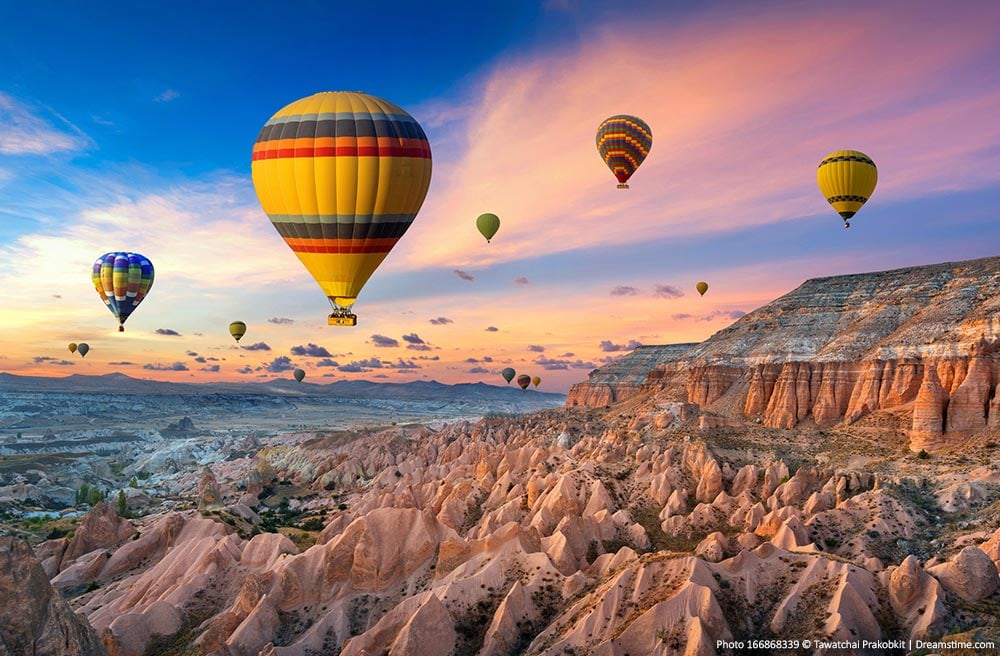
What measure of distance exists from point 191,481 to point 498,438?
2394 inches

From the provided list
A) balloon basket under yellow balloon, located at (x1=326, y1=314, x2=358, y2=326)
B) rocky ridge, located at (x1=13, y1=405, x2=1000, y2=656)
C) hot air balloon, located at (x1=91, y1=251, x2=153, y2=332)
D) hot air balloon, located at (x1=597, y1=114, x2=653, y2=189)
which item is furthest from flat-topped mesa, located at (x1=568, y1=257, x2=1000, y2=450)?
hot air balloon, located at (x1=91, y1=251, x2=153, y2=332)

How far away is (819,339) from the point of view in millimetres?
107750

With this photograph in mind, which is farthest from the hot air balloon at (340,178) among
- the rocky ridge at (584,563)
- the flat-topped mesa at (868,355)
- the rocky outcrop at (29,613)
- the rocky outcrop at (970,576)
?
the flat-topped mesa at (868,355)

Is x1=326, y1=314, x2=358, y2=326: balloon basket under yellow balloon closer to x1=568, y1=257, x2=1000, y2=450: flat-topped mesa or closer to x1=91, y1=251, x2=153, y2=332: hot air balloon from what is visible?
x1=91, y1=251, x2=153, y2=332: hot air balloon

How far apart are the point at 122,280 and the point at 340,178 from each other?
6158cm

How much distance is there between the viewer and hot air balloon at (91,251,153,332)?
94.2 metres

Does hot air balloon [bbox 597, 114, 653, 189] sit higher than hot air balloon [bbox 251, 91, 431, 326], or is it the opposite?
hot air balloon [bbox 597, 114, 653, 189]

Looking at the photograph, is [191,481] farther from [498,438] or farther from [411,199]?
[411,199]

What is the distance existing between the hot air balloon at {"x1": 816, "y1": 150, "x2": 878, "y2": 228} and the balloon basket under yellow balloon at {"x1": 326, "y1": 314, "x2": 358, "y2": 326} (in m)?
64.4

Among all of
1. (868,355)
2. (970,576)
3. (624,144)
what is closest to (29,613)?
(970,576)

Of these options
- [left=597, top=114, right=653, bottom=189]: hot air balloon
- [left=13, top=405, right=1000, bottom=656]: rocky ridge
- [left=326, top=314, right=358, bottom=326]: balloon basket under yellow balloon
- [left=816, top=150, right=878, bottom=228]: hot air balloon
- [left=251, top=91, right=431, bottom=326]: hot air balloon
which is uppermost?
[left=597, top=114, right=653, bottom=189]: hot air balloon

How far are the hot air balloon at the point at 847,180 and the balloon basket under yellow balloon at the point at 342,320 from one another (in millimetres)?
64432

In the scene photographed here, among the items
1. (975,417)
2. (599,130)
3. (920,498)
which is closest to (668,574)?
(920,498)

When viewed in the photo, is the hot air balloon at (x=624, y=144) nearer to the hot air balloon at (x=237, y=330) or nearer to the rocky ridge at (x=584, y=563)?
the rocky ridge at (x=584, y=563)
